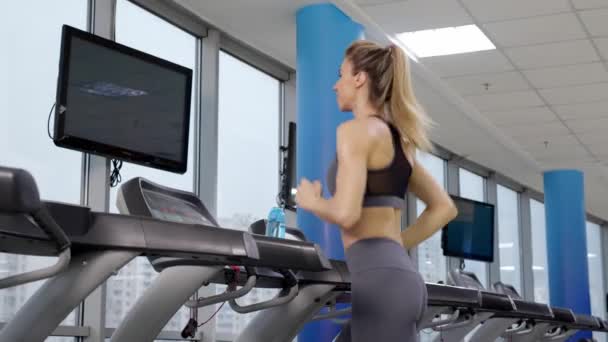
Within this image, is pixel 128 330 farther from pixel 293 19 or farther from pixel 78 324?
pixel 293 19

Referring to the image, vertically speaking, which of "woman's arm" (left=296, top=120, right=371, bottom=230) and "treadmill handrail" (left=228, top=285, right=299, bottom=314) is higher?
"woman's arm" (left=296, top=120, right=371, bottom=230)

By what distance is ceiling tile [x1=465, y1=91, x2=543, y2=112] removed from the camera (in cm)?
733

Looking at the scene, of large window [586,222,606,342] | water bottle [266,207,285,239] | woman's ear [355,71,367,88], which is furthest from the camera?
large window [586,222,606,342]

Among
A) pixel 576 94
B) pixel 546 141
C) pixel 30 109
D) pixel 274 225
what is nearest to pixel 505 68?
pixel 576 94

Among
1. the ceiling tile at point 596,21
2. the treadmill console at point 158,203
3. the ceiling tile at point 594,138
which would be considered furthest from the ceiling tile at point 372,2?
the ceiling tile at point 594,138

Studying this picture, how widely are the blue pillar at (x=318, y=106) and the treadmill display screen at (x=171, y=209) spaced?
6.75ft

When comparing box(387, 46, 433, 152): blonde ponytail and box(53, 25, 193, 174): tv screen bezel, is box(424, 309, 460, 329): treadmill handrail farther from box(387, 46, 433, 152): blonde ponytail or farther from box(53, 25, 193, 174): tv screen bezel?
box(387, 46, 433, 152): blonde ponytail

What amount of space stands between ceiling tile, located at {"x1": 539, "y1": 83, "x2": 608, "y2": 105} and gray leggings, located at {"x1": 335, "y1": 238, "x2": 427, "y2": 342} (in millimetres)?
5397

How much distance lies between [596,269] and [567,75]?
8288mm

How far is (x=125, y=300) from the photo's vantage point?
4996mm

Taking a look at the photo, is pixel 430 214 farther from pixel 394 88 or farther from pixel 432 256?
pixel 432 256

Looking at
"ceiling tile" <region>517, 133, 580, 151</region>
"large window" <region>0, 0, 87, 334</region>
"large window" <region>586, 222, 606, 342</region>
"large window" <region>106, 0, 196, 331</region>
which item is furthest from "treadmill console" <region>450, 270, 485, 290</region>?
"large window" <region>586, 222, 606, 342</region>

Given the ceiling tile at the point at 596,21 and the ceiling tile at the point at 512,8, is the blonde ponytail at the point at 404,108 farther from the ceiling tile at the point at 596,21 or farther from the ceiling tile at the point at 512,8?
the ceiling tile at the point at 596,21

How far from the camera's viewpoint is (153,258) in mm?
2662
